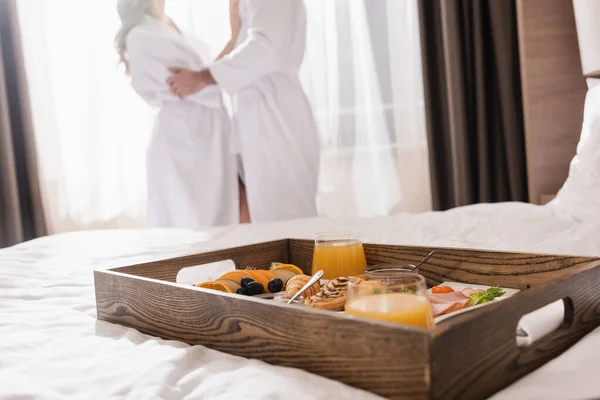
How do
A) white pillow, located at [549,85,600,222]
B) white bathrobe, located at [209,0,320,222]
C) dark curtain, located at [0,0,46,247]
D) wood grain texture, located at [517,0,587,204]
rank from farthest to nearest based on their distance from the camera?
1. dark curtain, located at [0,0,46,247]
2. white bathrobe, located at [209,0,320,222]
3. wood grain texture, located at [517,0,587,204]
4. white pillow, located at [549,85,600,222]

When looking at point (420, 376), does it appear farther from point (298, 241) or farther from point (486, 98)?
point (486, 98)

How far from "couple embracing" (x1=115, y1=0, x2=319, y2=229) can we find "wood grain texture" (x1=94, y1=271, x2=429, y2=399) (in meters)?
2.06

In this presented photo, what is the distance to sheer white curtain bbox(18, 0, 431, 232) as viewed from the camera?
3332 millimetres

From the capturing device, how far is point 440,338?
0.53 meters

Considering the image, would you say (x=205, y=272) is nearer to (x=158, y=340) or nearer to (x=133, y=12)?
(x=158, y=340)

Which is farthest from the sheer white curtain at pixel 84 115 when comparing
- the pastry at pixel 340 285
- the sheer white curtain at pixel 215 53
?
the pastry at pixel 340 285

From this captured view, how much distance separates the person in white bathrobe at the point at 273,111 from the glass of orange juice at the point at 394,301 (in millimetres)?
2252

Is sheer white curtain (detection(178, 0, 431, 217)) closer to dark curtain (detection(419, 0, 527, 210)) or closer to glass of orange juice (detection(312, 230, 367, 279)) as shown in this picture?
dark curtain (detection(419, 0, 527, 210))

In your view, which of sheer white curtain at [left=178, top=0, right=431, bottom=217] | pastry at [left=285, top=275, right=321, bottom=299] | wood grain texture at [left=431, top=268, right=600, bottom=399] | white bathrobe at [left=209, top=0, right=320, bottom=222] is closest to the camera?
wood grain texture at [left=431, top=268, right=600, bottom=399]

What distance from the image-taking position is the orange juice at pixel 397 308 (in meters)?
0.66

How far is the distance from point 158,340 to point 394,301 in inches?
13.8

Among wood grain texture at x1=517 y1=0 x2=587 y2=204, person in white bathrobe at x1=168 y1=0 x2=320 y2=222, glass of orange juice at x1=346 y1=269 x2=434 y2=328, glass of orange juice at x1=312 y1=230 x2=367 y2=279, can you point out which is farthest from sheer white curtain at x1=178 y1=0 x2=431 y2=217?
glass of orange juice at x1=346 y1=269 x2=434 y2=328

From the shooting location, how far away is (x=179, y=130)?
3.13 m

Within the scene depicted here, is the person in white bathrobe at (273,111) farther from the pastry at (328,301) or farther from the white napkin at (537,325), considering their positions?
the white napkin at (537,325)
